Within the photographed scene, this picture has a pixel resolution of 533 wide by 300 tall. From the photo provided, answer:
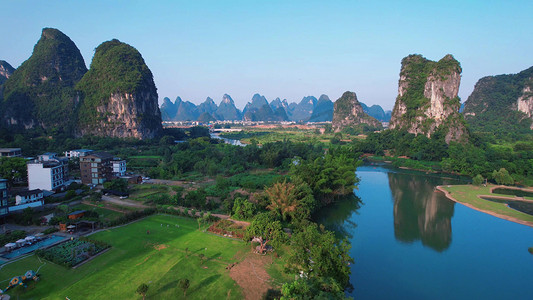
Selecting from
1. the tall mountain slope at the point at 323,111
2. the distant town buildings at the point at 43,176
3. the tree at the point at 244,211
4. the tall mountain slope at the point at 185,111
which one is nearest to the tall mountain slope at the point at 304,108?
the tall mountain slope at the point at 323,111

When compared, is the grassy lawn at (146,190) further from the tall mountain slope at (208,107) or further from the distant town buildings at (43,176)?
the tall mountain slope at (208,107)

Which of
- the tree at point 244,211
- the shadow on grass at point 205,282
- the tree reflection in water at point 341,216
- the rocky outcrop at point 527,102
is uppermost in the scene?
the rocky outcrop at point 527,102

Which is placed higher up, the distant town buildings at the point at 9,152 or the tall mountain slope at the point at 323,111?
the tall mountain slope at the point at 323,111

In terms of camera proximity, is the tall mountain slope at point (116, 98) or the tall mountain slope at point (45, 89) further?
the tall mountain slope at point (45, 89)

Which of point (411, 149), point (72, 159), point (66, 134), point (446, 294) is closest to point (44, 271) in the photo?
point (446, 294)

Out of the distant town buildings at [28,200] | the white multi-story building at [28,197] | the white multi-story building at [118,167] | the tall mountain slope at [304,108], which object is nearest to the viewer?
the distant town buildings at [28,200]

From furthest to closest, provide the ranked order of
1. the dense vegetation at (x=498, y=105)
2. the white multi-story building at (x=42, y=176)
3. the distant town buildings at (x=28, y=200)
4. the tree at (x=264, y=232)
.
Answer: the dense vegetation at (x=498, y=105) → the white multi-story building at (x=42, y=176) → the distant town buildings at (x=28, y=200) → the tree at (x=264, y=232)

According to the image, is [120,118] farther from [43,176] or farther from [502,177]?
[502,177]
